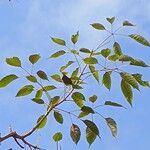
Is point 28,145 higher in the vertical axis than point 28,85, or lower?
lower

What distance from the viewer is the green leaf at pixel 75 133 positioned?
2387mm

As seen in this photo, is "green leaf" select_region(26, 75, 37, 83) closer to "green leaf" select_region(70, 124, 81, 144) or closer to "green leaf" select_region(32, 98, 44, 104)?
"green leaf" select_region(32, 98, 44, 104)

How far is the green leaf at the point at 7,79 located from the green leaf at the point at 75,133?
0.37 m

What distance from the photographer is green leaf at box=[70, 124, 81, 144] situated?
2.39 meters

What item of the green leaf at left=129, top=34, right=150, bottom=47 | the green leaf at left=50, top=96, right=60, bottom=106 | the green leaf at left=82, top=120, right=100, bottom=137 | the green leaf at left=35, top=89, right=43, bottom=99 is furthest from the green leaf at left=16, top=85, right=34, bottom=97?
the green leaf at left=129, top=34, right=150, bottom=47

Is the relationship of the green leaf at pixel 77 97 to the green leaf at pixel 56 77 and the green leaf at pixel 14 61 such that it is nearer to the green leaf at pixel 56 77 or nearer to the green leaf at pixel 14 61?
the green leaf at pixel 56 77

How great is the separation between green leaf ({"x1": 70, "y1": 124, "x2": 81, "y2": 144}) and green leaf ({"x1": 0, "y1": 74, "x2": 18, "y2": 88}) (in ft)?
1.21

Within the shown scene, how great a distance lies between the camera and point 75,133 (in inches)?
94.7

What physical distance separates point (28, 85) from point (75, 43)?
342 millimetres

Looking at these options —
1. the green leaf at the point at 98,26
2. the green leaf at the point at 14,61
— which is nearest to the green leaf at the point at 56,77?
the green leaf at the point at 14,61

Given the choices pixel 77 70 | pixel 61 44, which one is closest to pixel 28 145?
pixel 77 70

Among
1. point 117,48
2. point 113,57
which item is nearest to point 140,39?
point 117,48

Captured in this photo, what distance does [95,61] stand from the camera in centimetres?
240

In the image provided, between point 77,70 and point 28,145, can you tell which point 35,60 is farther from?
point 28,145
